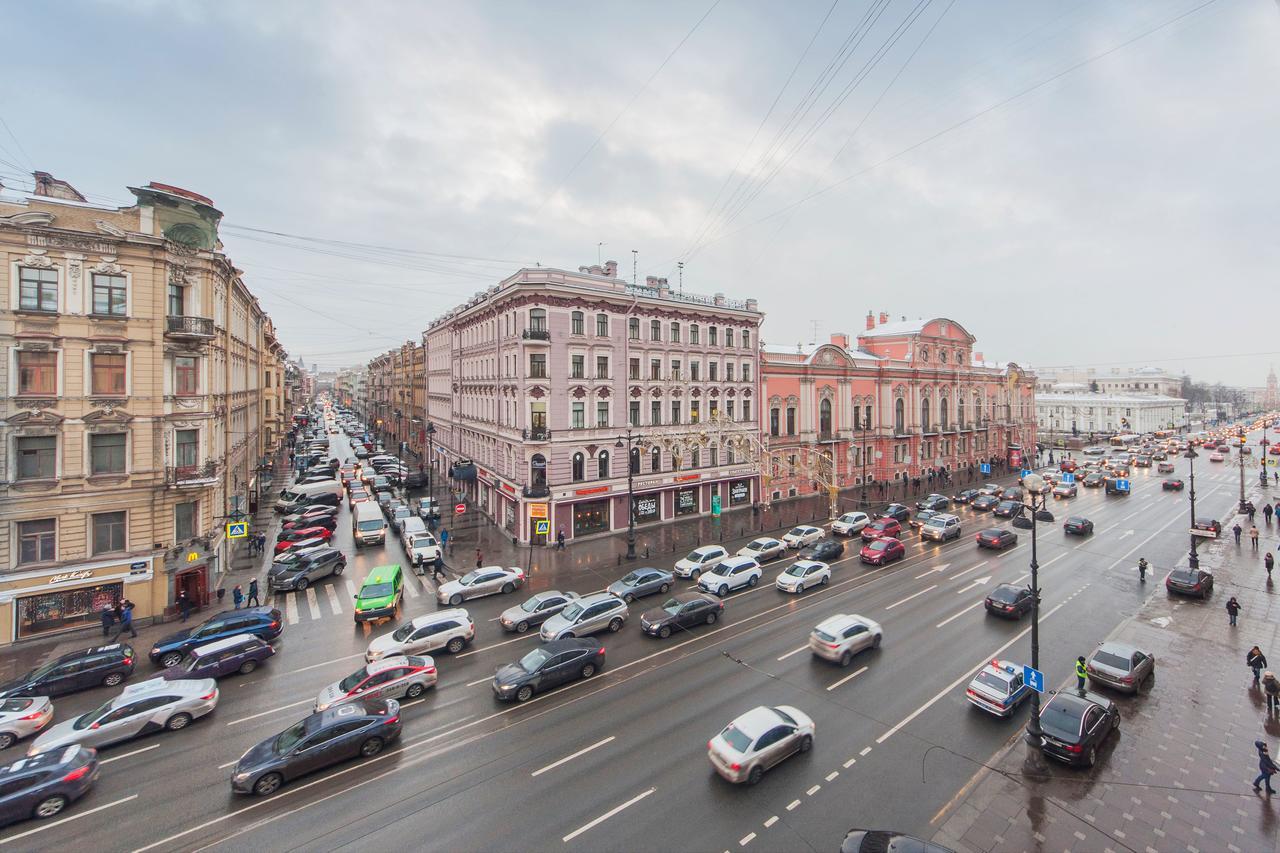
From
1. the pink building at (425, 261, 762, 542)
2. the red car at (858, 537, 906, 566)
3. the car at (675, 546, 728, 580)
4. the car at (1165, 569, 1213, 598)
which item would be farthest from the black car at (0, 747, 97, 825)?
the car at (1165, 569, 1213, 598)

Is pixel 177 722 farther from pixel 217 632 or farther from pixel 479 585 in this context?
A: pixel 479 585

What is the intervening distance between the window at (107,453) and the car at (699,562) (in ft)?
82.5

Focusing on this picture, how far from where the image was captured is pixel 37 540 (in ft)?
68.8

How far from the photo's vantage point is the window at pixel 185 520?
→ 2369 cm

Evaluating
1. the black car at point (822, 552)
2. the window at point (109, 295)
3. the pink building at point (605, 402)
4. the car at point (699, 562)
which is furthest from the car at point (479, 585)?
the window at point (109, 295)

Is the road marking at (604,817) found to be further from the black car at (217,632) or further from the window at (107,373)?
the window at (107,373)

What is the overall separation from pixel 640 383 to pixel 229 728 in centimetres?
2781

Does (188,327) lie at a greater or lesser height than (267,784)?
greater

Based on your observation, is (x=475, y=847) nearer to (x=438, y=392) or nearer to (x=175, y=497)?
(x=175, y=497)

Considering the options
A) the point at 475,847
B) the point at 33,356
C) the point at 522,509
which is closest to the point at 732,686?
→ the point at 475,847

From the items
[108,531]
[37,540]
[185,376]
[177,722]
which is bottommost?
[177,722]

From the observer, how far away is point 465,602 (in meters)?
25.5

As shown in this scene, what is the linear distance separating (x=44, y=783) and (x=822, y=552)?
30.4 metres

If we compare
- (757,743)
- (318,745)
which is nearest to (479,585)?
(318,745)
